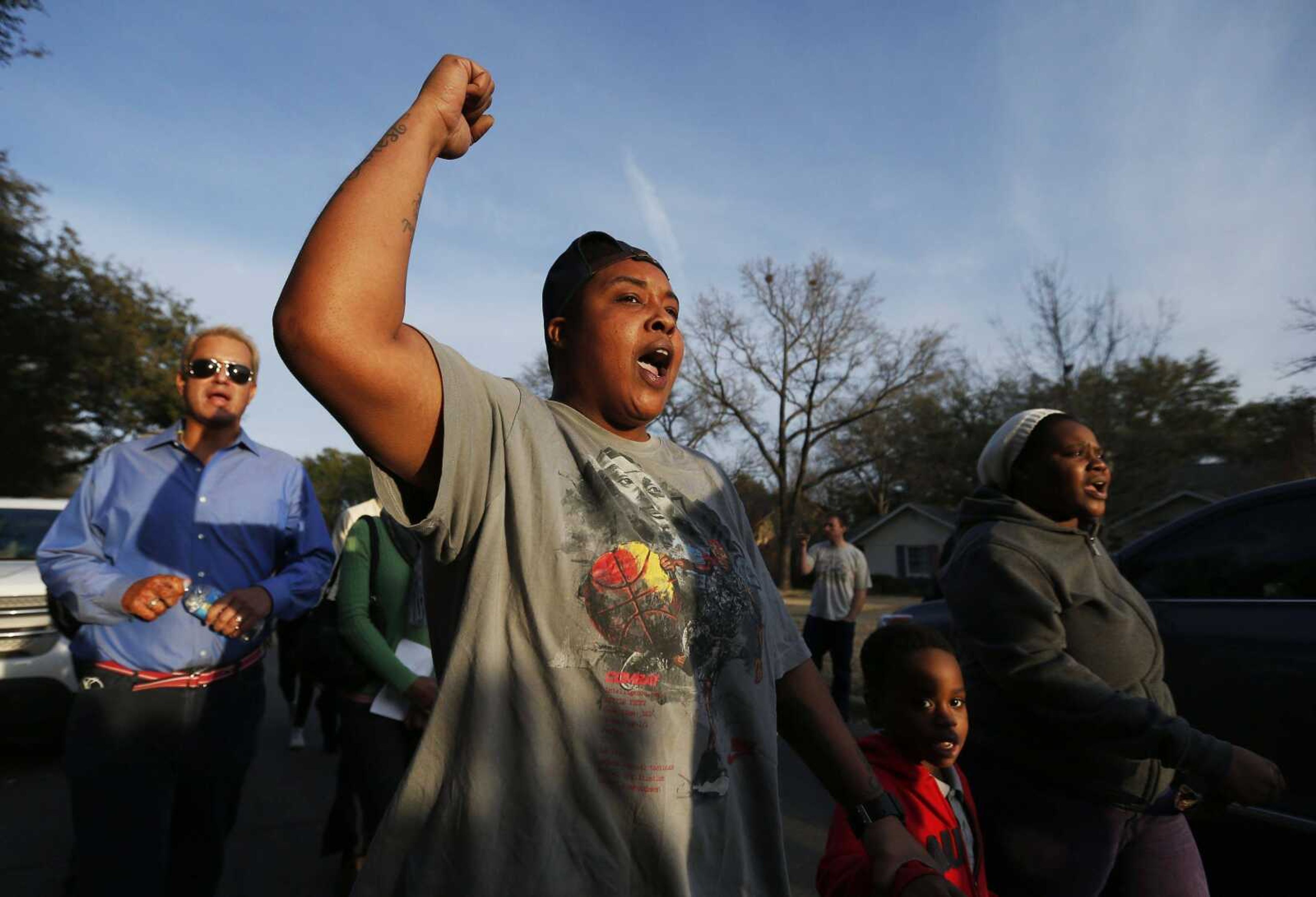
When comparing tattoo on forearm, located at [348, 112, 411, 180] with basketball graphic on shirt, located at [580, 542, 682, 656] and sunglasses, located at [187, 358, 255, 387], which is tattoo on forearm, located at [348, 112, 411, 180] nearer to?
basketball graphic on shirt, located at [580, 542, 682, 656]

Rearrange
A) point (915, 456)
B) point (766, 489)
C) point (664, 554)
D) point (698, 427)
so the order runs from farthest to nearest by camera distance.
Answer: point (766, 489), point (915, 456), point (698, 427), point (664, 554)

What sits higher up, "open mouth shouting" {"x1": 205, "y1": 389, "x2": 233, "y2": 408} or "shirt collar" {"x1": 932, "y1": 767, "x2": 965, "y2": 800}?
"open mouth shouting" {"x1": 205, "y1": 389, "x2": 233, "y2": 408}

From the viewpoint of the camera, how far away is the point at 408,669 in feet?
10.5

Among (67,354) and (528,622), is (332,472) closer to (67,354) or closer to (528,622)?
(67,354)

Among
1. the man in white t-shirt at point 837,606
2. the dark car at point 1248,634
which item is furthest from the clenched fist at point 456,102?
the man in white t-shirt at point 837,606

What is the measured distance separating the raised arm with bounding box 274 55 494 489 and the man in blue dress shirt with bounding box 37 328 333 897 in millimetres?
1734

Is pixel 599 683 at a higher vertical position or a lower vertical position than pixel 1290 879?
higher

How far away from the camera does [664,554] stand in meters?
1.40

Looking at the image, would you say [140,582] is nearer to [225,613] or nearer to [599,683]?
[225,613]

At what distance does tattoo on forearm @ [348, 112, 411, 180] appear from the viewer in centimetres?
121

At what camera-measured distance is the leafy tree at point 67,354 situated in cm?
2009

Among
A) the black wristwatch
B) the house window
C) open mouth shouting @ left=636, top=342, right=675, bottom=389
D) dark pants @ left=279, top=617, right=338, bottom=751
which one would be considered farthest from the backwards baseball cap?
the house window

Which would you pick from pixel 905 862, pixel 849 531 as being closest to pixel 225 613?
pixel 905 862

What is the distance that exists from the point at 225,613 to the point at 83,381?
26.1 m
